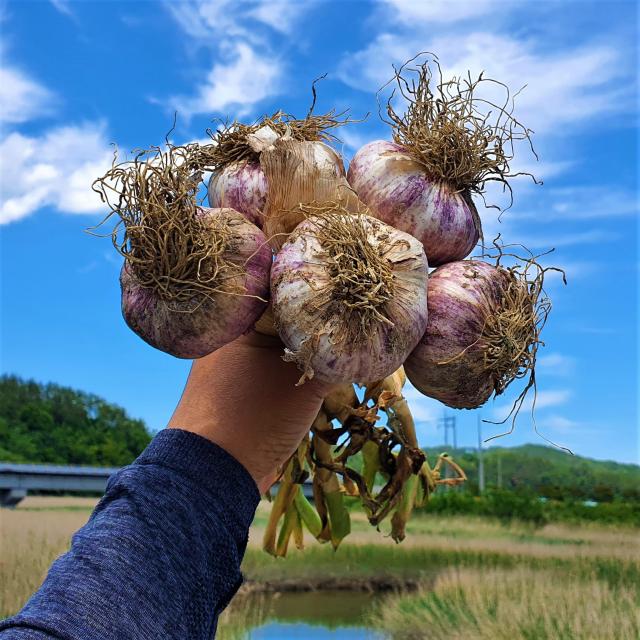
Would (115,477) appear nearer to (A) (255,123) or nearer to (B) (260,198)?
(B) (260,198)

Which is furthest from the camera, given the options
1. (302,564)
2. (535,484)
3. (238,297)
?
(535,484)

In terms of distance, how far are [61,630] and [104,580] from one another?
0.24 ft

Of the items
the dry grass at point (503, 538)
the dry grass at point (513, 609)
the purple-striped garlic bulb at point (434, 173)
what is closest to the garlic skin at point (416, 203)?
the purple-striped garlic bulb at point (434, 173)

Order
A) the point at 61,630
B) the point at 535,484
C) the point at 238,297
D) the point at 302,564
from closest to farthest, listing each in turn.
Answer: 1. the point at 61,630
2. the point at 238,297
3. the point at 302,564
4. the point at 535,484

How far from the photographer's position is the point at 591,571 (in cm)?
498

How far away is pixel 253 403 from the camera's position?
1.06m

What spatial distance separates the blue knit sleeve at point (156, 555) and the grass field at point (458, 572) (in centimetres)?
297

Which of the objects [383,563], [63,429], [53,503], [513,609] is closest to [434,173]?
[513,609]

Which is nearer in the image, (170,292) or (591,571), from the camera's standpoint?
(170,292)

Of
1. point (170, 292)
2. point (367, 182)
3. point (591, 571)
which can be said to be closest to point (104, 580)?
point (170, 292)

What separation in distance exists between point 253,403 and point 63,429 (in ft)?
34.8

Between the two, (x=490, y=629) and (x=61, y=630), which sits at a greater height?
(x=61, y=630)

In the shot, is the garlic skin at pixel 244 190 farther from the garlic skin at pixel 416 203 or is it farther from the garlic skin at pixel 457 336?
the garlic skin at pixel 457 336

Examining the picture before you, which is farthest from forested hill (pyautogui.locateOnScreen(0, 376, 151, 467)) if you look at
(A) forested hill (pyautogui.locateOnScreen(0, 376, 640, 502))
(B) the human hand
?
(B) the human hand
